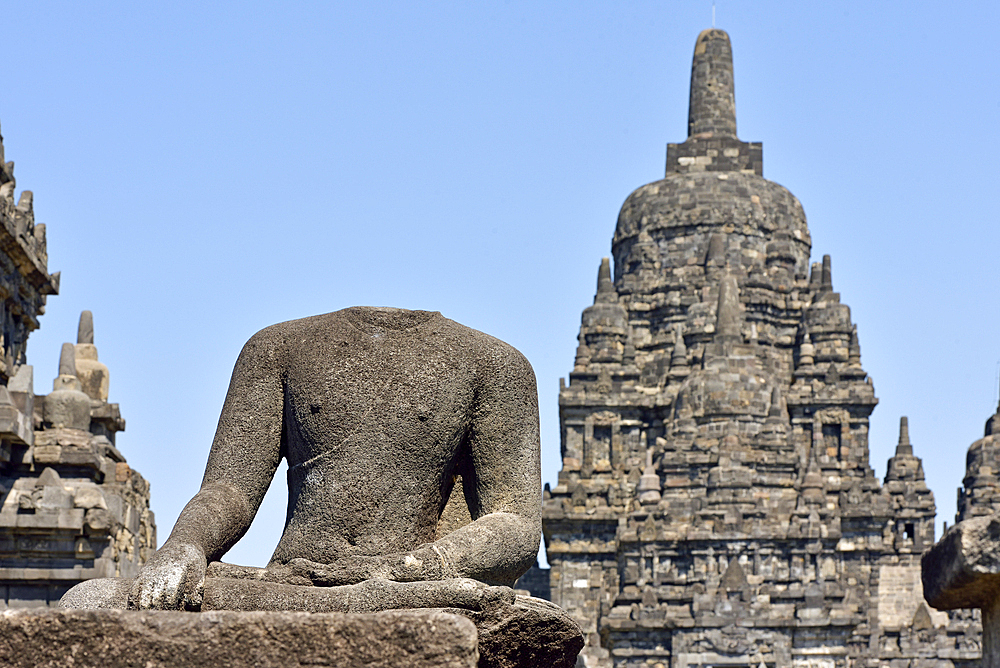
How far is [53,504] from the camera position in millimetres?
19109

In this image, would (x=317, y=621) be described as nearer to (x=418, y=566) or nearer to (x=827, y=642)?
(x=418, y=566)

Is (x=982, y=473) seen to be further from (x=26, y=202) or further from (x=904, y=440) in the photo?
(x=26, y=202)

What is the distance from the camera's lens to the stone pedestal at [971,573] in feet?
24.8

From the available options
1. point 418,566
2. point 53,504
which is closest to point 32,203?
point 53,504

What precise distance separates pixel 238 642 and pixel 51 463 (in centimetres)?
1605

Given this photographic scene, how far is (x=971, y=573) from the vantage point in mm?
7625

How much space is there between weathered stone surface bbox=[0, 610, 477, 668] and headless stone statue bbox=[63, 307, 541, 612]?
98 cm

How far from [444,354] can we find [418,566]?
2.74 feet

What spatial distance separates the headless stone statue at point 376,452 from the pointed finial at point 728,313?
1834 inches

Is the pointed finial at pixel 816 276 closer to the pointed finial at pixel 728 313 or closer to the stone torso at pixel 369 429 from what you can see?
the pointed finial at pixel 728 313

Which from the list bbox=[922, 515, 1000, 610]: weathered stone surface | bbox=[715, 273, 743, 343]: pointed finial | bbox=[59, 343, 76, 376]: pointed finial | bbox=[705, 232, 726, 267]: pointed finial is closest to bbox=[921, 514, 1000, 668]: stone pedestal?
bbox=[922, 515, 1000, 610]: weathered stone surface

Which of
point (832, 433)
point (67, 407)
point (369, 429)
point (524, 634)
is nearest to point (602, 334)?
point (832, 433)

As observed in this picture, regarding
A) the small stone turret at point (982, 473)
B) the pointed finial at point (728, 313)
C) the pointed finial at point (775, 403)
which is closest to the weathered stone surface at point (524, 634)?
the pointed finial at point (775, 403)

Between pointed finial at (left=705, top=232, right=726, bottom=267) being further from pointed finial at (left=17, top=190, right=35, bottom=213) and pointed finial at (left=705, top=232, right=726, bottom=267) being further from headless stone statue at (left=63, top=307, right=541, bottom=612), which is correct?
headless stone statue at (left=63, top=307, right=541, bottom=612)
